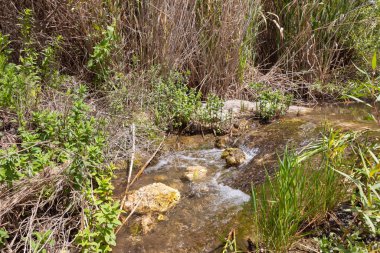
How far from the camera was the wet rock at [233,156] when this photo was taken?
11.4 ft

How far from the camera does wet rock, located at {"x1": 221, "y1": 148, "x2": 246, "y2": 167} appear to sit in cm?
348

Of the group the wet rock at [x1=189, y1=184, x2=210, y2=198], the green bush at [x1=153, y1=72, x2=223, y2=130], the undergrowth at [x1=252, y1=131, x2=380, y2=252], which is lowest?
the wet rock at [x1=189, y1=184, x2=210, y2=198]

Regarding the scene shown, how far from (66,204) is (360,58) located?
4943mm

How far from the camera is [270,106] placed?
429 centimetres

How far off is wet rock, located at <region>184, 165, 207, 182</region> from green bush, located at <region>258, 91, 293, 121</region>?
126 centimetres

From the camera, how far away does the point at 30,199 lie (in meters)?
2.26

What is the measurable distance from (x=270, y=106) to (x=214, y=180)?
57.3 inches

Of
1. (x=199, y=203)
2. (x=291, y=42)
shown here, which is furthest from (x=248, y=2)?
(x=199, y=203)

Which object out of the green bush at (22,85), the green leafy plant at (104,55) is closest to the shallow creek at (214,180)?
the green bush at (22,85)

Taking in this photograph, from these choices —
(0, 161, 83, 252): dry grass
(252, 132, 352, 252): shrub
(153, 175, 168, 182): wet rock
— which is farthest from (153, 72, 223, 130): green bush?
(252, 132, 352, 252): shrub

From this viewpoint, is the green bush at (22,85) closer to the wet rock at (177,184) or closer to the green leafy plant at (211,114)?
the wet rock at (177,184)

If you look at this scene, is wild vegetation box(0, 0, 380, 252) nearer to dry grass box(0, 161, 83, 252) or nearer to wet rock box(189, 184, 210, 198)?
dry grass box(0, 161, 83, 252)

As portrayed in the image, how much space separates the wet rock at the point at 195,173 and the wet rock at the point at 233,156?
0.27 meters

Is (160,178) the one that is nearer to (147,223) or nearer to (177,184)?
(177,184)
